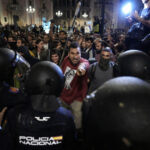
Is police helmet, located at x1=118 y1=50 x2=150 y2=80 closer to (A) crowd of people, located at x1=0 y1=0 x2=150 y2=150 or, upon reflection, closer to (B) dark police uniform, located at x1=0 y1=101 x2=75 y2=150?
(A) crowd of people, located at x1=0 y1=0 x2=150 y2=150

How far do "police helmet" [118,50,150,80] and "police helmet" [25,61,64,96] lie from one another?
1002 millimetres

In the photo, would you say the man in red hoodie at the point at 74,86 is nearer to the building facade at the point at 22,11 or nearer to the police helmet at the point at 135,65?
the police helmet at the point at 135,65

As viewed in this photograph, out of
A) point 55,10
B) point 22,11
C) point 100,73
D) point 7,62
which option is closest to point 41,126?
point 7,62

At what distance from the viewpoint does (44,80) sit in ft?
6.16

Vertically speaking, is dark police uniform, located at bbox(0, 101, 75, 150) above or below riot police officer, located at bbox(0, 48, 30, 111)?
below

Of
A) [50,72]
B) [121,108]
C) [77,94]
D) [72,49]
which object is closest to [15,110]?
[50,72]

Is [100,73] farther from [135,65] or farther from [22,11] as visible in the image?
[22,11]

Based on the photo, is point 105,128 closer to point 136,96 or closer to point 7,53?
point 136,96

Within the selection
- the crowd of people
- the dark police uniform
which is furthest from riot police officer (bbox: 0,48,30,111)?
the dark police uniform

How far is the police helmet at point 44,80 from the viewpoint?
1.82 meters

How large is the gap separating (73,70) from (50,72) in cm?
94

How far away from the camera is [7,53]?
2.26 meters

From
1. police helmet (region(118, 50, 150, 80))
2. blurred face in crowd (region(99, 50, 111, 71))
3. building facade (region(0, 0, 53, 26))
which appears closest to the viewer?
police helmet (region(118, 50, 150, 80))

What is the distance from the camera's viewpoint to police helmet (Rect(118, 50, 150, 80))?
2.25m
